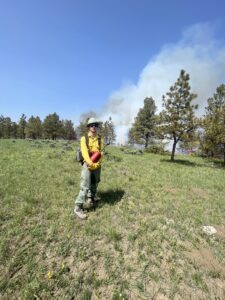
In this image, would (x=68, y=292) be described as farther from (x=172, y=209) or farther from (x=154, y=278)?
(x=172, y=209)

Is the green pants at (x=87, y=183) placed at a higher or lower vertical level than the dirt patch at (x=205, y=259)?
higher

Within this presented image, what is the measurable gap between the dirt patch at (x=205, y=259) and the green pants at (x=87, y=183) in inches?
122

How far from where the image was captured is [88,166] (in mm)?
6430

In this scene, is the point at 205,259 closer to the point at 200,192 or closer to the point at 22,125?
the point at 200,192

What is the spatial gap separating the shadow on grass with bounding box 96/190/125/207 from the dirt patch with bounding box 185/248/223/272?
2.98 meters

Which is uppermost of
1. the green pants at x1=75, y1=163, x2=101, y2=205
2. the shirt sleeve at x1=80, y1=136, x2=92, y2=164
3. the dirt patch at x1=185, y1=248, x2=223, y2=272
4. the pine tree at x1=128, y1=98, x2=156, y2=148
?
the pine tree at x1=128, y1=98, x2=156, y2=148

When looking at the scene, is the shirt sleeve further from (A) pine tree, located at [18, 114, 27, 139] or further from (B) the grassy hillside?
(A) pine tree, located at [18, 114, 27, 139]

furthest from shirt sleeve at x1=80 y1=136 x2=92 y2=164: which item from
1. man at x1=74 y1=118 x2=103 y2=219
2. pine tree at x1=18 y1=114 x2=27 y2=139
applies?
pine tree at x1=18 y1=114 x2=27 y2=139

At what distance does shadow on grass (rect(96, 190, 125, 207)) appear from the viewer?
24.3ft

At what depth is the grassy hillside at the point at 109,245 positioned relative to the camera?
4090mm

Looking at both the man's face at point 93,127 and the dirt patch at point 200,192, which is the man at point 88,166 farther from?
the dirt patch at point 200,192

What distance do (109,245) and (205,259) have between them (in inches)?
88.9

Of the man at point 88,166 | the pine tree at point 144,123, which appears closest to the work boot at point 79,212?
the man at point 88,166

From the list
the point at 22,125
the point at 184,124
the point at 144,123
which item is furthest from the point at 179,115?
the point at 22,125
